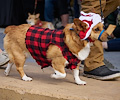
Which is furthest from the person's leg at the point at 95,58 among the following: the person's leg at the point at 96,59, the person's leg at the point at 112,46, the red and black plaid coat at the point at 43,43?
the person's leg at the point at 112,46

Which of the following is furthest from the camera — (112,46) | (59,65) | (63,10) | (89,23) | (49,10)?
(49,10)

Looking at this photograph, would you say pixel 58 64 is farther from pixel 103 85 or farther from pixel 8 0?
pixel 8 0

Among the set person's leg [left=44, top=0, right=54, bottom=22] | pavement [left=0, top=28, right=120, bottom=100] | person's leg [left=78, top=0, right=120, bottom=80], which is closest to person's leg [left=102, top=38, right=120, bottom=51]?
person's leg [left=78, top=0, right=120, bottom=80]

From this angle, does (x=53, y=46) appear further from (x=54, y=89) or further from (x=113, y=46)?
(x=113, y=46)

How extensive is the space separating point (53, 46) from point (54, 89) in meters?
0.46

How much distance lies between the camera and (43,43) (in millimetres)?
3982

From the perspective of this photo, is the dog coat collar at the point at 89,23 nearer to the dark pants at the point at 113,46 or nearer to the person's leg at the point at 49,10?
the dark pants at the point at 113,46

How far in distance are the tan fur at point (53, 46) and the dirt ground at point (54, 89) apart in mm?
204

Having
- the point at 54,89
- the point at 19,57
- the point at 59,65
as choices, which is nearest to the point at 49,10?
the point at 19,57

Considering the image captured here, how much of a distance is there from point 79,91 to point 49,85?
383 mm

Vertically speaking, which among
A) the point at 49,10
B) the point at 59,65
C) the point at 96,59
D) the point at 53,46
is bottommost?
the point at 49,10

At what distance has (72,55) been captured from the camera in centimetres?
392

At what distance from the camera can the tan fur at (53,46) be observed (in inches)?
151

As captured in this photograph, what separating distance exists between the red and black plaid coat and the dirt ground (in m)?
0.24
